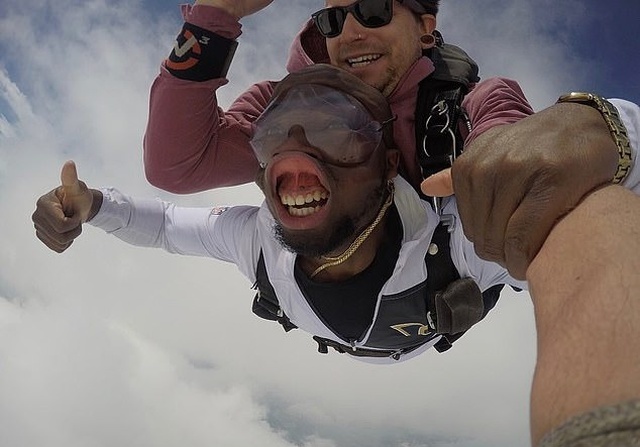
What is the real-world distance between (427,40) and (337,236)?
33.2 inches

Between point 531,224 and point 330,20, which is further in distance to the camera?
point 330,20

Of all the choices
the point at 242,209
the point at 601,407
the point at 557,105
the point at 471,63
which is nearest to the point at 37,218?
the point at 242,209

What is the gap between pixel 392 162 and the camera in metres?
2.25

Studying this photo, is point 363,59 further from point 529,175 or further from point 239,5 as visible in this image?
point 529,175

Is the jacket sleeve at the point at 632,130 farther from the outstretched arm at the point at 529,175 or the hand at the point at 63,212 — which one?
the hand at the point at 63,212

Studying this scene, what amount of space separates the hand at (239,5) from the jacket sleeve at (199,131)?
0.9 inches

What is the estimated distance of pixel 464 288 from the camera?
2096 millimetres

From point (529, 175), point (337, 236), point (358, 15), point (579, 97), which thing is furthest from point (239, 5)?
point (529, 175)

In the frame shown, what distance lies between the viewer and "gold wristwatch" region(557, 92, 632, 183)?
3.37 feet

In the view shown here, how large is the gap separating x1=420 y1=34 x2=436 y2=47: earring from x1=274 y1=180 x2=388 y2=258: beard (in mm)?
584

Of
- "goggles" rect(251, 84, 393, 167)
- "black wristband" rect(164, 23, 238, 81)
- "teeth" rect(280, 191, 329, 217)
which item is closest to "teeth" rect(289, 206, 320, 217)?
"teeth" rect(280, 191, 329, 217)

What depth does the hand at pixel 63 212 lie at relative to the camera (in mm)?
2654

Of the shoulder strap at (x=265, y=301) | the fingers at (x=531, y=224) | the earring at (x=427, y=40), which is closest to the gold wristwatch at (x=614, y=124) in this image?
the fingers at (x=531, y=224)

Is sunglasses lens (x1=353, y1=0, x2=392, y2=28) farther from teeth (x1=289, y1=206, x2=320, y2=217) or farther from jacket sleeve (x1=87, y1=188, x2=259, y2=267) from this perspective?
jacket sleeve (x1=87, y1=188, x2=259, y2=267)
